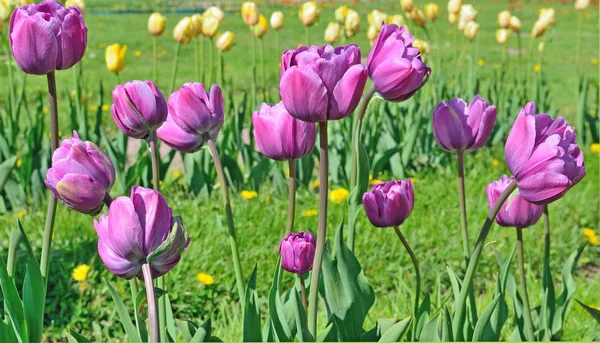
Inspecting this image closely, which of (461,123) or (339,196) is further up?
(461,123)

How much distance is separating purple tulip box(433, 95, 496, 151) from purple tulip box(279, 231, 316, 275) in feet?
0.93

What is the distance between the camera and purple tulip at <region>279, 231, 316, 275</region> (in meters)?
1.21

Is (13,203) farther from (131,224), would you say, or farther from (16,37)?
(131,224)

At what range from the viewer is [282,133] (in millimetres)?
1176

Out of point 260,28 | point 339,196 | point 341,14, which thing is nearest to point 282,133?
point 339,196

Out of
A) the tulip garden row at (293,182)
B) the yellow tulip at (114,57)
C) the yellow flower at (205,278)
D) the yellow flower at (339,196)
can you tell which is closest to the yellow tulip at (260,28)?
the yellow tulip at (114,57)

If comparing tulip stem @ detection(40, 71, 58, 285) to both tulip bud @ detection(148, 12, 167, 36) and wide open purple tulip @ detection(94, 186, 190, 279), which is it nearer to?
wide open purple tulip @ detection(94, 186, 190, 279)

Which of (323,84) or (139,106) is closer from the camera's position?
(323,84)

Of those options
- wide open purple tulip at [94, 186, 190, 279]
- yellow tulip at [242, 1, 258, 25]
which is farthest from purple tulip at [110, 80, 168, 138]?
yellow tulip at [242, 1, 258, 25]

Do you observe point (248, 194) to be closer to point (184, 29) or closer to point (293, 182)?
point (184, 29)

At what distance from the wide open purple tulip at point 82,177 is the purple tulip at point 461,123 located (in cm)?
55

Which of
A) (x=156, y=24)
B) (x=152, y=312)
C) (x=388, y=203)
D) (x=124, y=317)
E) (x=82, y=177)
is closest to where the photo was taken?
(x=152, y=312)

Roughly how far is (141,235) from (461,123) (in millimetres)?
600

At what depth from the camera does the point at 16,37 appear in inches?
46.8
